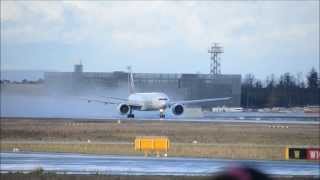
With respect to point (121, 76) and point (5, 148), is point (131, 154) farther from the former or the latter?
point (121, 76)

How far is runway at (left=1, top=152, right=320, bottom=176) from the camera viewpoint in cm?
2292

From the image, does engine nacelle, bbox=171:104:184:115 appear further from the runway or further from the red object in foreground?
the red object in foreground

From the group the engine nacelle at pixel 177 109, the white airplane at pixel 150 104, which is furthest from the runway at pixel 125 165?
the white airplane at pixel 150 104

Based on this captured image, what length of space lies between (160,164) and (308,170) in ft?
18.4

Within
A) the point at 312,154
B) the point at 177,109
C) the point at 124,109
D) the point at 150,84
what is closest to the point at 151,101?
the point at 124,109

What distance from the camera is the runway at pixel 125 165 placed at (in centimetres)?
2292

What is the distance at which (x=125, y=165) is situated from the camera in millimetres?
25844

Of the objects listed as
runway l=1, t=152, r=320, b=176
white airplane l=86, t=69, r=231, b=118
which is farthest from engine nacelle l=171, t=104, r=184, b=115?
runway l=1, t=152, r=320, b=176

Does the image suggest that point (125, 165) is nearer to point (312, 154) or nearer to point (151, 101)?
point (312, 154)

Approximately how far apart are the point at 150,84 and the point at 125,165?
103980 mm

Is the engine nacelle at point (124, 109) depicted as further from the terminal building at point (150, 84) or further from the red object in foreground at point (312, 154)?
the red object in foreground at point (312, 154)

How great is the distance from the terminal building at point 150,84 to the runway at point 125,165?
297 ft

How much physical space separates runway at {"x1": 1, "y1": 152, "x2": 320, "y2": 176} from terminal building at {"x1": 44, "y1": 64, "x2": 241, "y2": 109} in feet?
297

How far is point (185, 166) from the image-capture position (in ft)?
83.8
